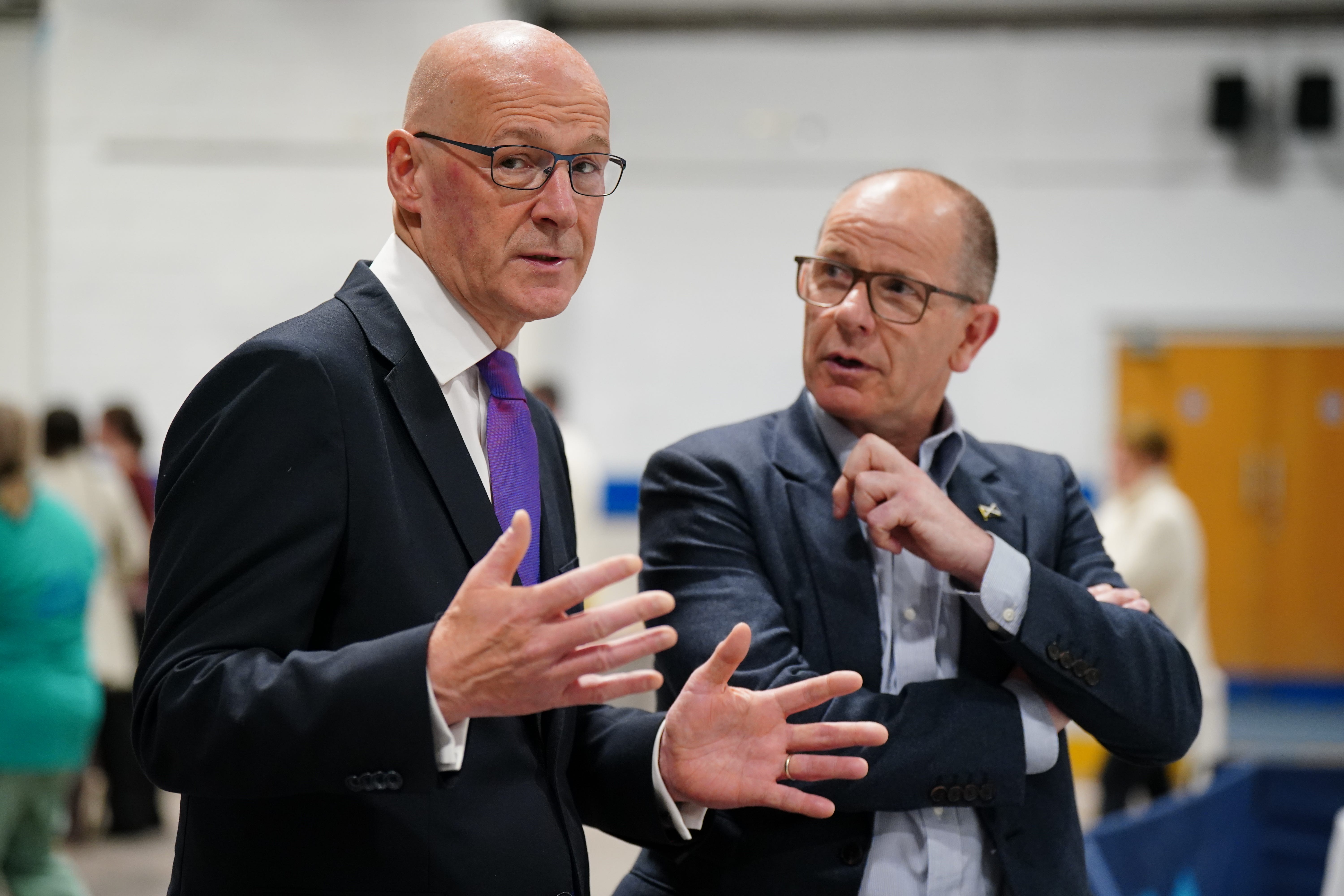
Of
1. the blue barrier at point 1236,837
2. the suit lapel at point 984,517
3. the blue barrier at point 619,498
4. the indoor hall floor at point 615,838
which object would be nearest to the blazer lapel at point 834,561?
the suit lapel at point 984,517

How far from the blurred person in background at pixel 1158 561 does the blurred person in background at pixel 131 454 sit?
4338 mm

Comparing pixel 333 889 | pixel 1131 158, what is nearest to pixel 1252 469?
pixel 1131 158

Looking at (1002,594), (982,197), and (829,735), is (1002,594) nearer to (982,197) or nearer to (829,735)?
(829,735)

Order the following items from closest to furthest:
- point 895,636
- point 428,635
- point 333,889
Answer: point 428,635 < point 333,889 < point 895,636

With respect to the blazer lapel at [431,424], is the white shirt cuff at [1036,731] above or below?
below

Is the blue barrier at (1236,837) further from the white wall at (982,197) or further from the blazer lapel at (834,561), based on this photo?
the white wall at (982,197)

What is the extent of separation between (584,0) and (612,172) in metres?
7.38

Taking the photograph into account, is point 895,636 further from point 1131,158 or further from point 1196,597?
point 1131,158

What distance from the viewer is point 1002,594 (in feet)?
5.25

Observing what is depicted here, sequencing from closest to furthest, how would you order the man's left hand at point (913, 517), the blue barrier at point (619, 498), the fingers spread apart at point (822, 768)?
the fingers spread apart at point (822, 768), the man's left hand at point (913, 517), the blue barrier at point (619, 498)

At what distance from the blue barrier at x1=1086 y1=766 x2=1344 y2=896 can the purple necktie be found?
1.64 meters

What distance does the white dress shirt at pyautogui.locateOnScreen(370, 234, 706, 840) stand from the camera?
1.41 metres

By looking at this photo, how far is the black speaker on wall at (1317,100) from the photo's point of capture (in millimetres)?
8266

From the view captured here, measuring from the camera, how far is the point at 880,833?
64.4 inches
